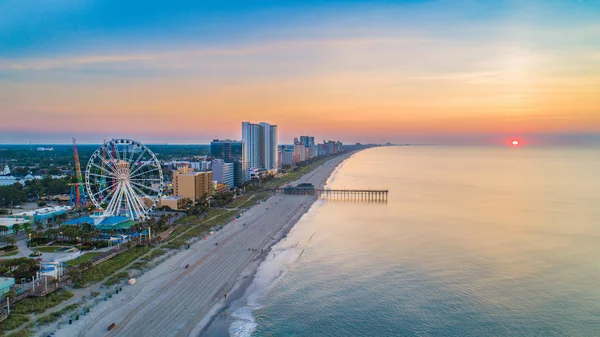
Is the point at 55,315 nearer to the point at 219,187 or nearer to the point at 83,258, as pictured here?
the point at 83,258

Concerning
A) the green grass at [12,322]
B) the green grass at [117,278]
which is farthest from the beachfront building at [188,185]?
the green grass at [12,322]

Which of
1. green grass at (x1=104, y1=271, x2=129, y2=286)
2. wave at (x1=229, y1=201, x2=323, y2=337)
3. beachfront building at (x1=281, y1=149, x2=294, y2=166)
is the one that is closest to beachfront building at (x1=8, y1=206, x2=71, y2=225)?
green grass at (x1=104, y1=271, x2=129, y2=286)

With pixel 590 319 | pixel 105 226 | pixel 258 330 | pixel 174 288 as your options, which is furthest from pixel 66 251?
pixel 590 319

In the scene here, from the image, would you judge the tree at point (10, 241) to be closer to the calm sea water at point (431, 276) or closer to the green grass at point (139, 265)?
the green grass at point (139, 265)

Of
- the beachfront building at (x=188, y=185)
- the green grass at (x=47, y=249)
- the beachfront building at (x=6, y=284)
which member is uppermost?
the beachfront building at (x=188, y=185)

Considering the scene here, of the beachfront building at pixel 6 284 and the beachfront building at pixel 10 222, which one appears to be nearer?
the beachfront building at pixel 6 284

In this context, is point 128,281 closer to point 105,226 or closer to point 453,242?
point 105,226
